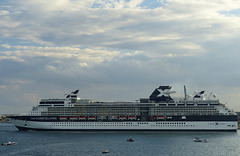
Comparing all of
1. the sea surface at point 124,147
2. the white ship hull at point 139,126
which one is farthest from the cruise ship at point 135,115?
the sea surface at point 124,147

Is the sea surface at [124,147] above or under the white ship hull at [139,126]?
under

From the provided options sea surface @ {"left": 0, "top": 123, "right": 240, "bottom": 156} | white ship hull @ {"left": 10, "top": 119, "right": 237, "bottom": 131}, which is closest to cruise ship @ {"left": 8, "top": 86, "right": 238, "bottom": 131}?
white ship hull @ {"left": 10, "top": 119, "right": 237, "bottom": 131}

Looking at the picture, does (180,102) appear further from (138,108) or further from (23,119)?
(23,119)

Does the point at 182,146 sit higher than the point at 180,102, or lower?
lower

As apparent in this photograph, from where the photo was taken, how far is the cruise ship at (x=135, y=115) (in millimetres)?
77750

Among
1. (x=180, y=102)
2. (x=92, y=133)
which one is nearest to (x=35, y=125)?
(x=92, y=133)

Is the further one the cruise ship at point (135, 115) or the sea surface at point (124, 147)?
the cruise ship at point (135, 115)

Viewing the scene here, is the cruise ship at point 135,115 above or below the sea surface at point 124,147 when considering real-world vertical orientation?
above

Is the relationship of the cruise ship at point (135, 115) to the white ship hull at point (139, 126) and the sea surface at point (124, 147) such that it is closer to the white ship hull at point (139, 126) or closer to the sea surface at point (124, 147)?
the white ship hull at point (139, 126)

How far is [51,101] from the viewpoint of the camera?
82.7m

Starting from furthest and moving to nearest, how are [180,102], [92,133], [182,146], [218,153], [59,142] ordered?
[180,102], [92,133], [59,142], [182,146], [218,153]

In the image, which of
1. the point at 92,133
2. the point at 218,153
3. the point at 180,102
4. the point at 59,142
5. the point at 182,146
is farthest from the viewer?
the point at 180,102

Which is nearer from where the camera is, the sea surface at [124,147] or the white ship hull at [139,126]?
the sea surface at [124,147]

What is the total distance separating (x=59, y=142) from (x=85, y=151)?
11209 mm
